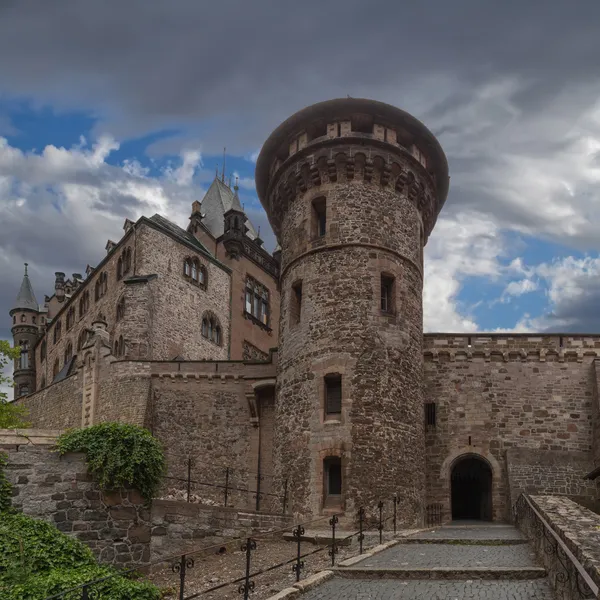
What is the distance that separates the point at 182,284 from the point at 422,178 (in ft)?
57.0

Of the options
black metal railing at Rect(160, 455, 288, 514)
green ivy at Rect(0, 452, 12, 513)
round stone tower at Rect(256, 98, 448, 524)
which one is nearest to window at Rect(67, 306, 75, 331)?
black metal railing at Rect(160, 455, 288, 514)

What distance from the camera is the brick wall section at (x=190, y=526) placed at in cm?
1691

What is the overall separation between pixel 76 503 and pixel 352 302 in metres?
11.2

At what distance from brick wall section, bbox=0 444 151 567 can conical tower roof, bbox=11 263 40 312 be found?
5855 centimetres

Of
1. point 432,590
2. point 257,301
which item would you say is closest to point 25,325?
point 257,301

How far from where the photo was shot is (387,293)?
958 inches

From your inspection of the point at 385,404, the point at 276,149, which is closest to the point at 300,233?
the point at 276,149

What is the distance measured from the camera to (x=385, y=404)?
22.3m

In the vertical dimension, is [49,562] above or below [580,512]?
below

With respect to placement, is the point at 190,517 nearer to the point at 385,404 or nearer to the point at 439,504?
the point at 385,404

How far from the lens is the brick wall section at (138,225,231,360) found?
123 feet

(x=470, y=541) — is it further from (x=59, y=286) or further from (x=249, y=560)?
(x=59, y=286)

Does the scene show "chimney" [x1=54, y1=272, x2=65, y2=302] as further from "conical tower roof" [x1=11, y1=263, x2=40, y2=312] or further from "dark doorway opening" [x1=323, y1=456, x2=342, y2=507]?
"dark doorway opening" [x1=323, y1=456, x2=342, y2=507]

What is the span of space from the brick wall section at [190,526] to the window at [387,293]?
857 centimetres
